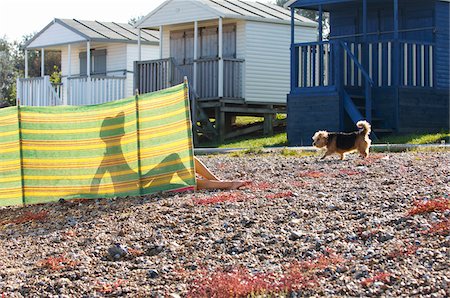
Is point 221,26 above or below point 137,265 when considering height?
above

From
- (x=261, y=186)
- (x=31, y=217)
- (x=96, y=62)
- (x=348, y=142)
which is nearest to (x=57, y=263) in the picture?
(x=31, y=217)

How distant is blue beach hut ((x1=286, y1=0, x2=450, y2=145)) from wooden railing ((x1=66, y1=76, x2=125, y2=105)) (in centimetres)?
1075

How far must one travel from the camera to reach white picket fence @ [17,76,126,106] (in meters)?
35.3

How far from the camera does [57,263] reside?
10.1m

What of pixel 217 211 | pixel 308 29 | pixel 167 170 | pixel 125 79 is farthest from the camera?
pixel 125 79

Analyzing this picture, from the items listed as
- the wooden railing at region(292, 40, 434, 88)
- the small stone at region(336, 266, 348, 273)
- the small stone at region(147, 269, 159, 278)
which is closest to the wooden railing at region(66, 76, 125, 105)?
the wooden railing at region(292, 40, 434, 88)

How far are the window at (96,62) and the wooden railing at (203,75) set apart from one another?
24.7 ft

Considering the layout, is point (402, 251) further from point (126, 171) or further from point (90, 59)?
point (90, 59)

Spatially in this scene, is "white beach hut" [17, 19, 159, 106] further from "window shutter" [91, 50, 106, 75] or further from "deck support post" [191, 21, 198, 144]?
"deck support post" [191, 21, 198, 144]

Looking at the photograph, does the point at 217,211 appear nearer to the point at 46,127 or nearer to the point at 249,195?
the point at 249,195

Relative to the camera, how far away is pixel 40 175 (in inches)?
544

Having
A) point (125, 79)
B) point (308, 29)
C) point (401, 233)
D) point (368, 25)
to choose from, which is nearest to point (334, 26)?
point (368, 25)

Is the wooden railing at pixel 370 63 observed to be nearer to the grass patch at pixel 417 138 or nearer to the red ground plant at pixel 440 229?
the grass patch at pixel 417 138

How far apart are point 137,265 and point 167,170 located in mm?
3876
